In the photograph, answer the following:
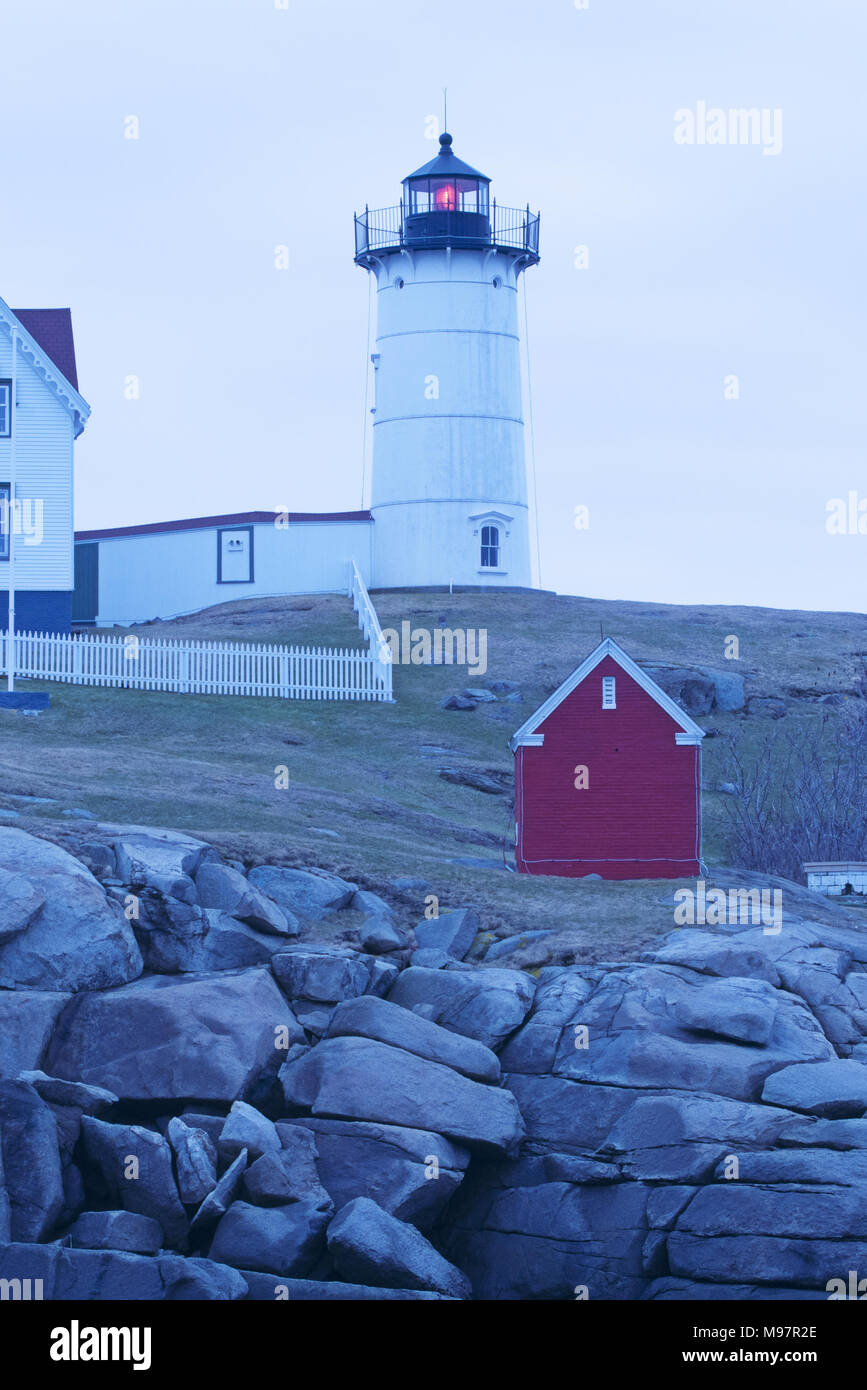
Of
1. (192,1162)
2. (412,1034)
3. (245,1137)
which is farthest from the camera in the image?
(412,1034)

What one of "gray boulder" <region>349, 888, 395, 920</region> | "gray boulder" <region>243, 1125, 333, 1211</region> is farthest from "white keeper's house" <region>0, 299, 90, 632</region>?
"gray boulder" <region>243, 1125, 333, 1211</region>

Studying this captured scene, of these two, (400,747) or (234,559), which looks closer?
(400,747)

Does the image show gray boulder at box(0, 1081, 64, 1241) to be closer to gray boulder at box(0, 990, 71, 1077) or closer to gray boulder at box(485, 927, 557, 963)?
gray boulder at box(0, 990, 71, 1077)

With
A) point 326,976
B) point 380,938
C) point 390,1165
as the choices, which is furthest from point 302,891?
point 390,1165

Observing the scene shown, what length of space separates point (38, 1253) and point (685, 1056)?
6939 mm

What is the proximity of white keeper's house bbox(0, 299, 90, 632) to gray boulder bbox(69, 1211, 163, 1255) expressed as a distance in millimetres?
28832

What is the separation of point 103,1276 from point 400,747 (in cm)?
2323

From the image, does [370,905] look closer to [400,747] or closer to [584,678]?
[584,678]

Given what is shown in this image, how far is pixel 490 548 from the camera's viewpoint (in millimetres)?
57500

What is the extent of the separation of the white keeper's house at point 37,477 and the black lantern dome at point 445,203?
15.4m

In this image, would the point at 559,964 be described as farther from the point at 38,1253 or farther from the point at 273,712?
the point at 273,712

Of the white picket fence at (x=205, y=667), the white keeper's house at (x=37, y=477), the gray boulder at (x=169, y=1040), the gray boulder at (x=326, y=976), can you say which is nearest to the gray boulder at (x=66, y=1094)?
the gray boulder at (x=169, y=1040)
